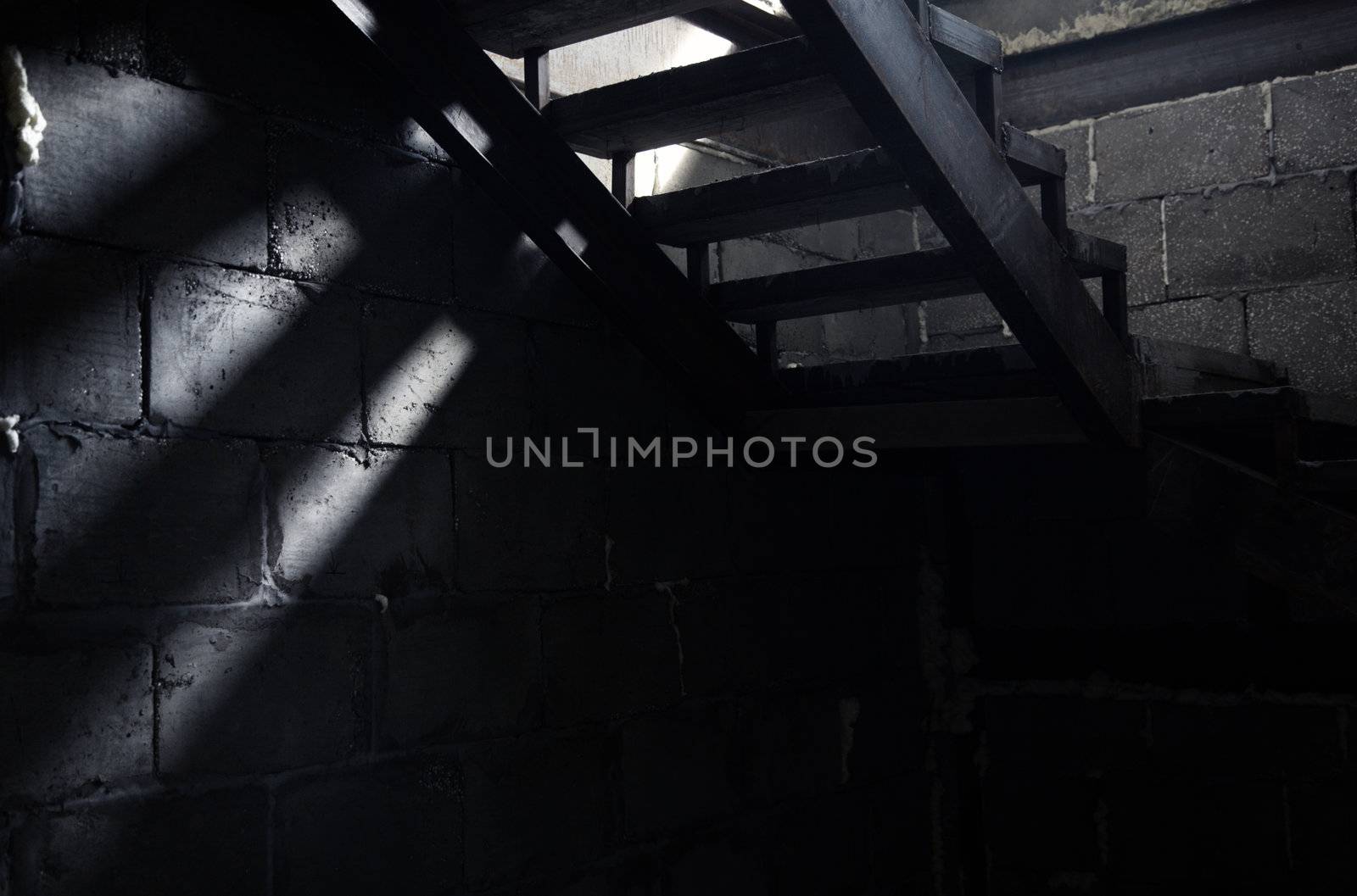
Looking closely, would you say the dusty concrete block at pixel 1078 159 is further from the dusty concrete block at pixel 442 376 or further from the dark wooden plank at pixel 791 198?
the dusty concrete block at pixel 442 376

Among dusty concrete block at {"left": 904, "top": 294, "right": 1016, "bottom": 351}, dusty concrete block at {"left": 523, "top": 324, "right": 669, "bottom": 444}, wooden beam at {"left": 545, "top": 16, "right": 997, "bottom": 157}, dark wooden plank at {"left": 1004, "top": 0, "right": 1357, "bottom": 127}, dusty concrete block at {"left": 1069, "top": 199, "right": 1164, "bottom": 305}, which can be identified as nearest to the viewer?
wooden beam at {"left": 545, "top": 16, "right": 997, "bottom": 157}

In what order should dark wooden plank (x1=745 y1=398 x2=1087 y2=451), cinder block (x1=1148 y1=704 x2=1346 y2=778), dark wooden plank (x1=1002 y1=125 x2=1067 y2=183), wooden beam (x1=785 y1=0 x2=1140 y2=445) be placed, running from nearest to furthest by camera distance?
wooden beam (x1=785 y1=0 x2=1140 y2=445)
dark wooden plank (x1=1002 y1=125 x2=1067 y2=183)
dark wooden plank (x1=745 y1=398 x2=1087 y2=451)
cinder block (x1=1148 y1=704 x2=1346 y2=778)

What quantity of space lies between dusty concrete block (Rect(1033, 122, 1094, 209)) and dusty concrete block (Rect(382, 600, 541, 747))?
227 centimetres

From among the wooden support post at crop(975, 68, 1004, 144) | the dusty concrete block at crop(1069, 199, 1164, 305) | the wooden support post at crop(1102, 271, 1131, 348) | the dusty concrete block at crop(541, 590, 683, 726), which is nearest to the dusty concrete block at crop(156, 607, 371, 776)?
the dusty concrete block at crop(541, 590, 683, 726)

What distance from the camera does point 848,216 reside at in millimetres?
2434

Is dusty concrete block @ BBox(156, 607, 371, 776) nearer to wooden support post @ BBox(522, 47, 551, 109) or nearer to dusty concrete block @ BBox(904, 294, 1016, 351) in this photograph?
wooden support post @ BBox(522, 47, 551, 109)

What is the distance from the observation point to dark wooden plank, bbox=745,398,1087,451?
8.32ft

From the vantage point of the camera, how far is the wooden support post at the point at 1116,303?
248cm

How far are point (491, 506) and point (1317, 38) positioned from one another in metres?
2.66

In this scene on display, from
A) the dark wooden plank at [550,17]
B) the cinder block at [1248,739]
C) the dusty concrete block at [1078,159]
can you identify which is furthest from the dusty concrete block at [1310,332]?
the dark wooden plank at [550,17]

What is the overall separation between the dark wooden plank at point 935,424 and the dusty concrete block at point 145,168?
1.29 m

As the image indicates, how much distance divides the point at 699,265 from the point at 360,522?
96 centimetres

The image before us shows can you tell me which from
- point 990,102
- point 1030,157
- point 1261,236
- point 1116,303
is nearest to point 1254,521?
point 1116,303

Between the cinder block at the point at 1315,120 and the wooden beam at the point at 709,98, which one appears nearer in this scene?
the wooden beam at the point at 709,98
